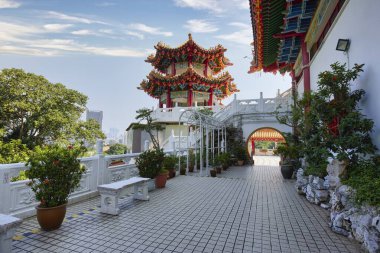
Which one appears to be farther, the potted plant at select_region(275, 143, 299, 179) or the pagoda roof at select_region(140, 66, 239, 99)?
the pagoda roof at select_region(140, 66, 239, 99)

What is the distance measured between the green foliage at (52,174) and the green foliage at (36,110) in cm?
1049

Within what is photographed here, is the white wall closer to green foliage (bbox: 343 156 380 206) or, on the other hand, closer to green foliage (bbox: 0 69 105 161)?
green foliage (bbox: 343 156 380 206)

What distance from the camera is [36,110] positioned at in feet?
43.4

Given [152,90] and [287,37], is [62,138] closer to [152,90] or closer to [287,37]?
[152,90]

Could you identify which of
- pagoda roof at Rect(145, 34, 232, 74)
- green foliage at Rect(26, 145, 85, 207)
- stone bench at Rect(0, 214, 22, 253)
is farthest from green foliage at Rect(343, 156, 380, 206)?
pagoda roof at Rect(145, 34, 232, 74)

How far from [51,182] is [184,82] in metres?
17.3

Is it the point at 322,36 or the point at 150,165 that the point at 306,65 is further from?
the point at 150,165

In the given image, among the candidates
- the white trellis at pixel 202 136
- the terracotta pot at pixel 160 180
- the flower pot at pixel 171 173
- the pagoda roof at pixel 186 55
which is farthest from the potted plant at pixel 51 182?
the pagoda roof at pixel 186 55

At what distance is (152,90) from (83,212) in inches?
718

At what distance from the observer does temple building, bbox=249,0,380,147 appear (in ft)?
13.7

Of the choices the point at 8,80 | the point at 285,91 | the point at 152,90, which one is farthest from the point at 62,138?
the point at 285,91

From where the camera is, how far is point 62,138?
14320 mm

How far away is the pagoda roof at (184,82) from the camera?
66.1 ft

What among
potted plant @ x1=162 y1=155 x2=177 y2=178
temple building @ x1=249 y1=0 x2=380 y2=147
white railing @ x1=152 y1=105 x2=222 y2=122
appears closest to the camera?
temple building @ x1=249 y1=0 x2=380 y2=147
